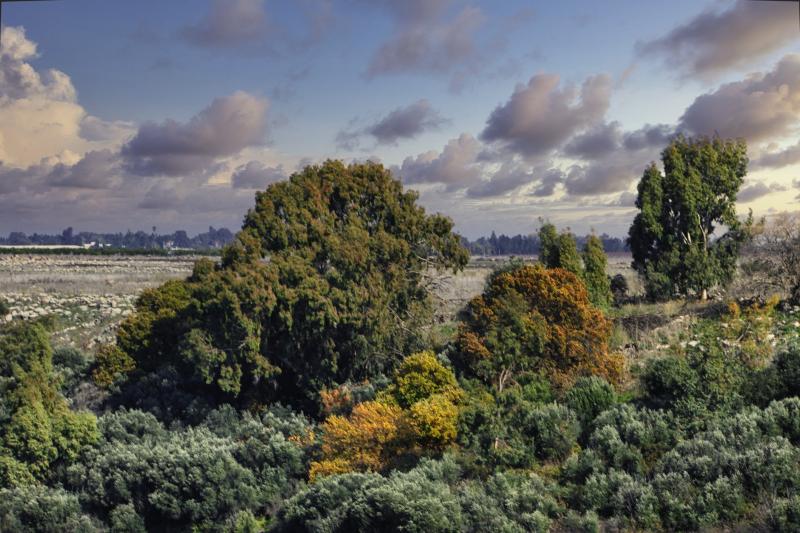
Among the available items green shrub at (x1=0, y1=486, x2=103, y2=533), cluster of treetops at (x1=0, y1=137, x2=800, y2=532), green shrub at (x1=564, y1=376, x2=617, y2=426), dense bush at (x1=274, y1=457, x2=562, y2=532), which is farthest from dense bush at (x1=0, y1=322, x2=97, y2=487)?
green shrub at (x1=564, y1=376, x2=617, y2=426)

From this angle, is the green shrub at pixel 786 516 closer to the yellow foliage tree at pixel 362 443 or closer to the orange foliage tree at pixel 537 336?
the yellow foliage tree at pixel 362 443

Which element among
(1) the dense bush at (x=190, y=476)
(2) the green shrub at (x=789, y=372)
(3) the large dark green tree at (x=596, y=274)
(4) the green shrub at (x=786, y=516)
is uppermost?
(3) the large dark green tree at (x=596, y=274)

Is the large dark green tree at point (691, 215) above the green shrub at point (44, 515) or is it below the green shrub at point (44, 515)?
above

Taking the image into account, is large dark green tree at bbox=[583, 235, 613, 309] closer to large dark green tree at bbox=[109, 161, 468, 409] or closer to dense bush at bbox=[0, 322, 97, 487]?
large dark green tree at bbox=[109, 161, 468, 409]

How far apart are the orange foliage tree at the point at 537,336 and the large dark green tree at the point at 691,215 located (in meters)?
8.97

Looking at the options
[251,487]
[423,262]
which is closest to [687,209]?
[423,262]

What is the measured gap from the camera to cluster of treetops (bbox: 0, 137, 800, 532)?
398 inches

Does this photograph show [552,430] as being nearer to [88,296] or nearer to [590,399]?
[590,399]

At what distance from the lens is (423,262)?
71.3ft

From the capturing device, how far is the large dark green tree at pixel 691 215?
24359 mm

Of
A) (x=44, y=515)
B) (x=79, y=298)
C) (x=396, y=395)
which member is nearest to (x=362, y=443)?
(x=396, y=395)

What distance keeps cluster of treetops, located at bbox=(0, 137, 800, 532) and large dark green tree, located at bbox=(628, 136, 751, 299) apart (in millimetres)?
88

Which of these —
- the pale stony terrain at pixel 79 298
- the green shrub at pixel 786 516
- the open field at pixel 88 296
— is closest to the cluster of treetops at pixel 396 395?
the green shrub at pixel 786 516

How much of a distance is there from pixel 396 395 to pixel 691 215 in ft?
49.7
